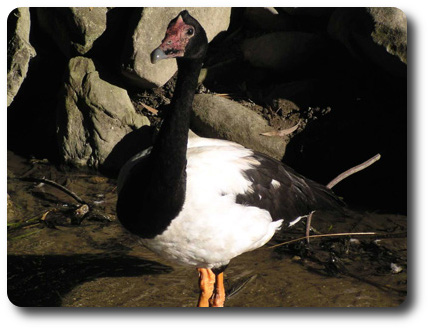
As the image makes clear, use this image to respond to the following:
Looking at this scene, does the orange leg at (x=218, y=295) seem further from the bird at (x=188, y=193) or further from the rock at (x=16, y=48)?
the rock at (x=16, y=48)

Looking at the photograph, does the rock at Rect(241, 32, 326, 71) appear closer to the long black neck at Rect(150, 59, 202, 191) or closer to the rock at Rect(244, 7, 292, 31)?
the rock at Rect(244, 7, 292, 31)

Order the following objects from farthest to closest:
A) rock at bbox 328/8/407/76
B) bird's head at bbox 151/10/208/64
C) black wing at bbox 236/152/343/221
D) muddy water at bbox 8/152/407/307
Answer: rock at bbox 328/8/407/76 < muddy water at bbox 8/152/407/307 < black wing at bbox 236/152/343/221 < bird's head at bbox 151/10/208/64

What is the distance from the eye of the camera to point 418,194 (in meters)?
3.74

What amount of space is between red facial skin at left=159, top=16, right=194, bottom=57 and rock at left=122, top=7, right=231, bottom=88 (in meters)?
2.01

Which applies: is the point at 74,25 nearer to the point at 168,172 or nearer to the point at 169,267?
the point at 169,267

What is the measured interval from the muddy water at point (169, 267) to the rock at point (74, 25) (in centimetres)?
140

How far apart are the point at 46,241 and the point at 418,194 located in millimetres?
2605

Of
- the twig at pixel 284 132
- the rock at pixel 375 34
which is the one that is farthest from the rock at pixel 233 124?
the rock at pixel 375 34

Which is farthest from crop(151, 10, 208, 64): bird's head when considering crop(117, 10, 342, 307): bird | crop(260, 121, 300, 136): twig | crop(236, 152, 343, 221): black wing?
crop(260, 121, 300, 136): twig

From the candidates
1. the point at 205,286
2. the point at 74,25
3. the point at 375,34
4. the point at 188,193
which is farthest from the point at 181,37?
the point at 74,25

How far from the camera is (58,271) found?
438 centimetres

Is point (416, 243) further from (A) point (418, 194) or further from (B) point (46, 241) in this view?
(B) point (46, 241)

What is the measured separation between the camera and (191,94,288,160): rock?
529cm
